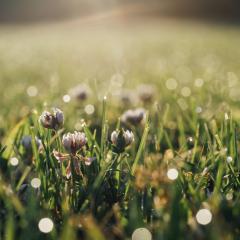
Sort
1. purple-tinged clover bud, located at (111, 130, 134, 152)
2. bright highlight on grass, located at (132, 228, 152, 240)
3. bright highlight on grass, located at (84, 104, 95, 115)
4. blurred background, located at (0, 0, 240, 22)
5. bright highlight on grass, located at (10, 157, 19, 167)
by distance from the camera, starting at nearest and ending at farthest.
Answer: bright highlight on grass, located at (132, 228, 152, 240) → purple-tinged clover bud, located at (111, 130, 134, 152) → bright highlight on grass, located at (10, 157, 19, 167) → bright highlight on grass, located at (84, 104, 95, 115) → blurred background, located at (0, 0, 240, 22)

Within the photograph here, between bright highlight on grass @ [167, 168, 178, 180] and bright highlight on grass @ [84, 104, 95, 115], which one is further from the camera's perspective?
bright highlight on grass @ [84, 104, 95, 115]

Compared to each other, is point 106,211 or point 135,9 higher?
point 106,211

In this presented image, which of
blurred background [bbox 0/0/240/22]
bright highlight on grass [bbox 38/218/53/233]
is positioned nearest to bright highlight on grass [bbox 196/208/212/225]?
bright highlight on grass [bbox 38/218/53/233]

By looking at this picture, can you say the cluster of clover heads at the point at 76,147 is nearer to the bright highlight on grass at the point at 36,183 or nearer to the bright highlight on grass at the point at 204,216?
the bright highlight on grass at the point at 36,183

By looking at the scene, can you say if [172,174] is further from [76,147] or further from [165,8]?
[165,8]

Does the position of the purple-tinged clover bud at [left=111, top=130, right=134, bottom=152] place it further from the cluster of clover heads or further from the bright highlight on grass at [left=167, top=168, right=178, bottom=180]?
the bright highlight on grass at [left=167, top=168, right=178, bottom=180]

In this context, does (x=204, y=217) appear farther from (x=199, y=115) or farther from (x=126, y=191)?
(x=199, y=115)

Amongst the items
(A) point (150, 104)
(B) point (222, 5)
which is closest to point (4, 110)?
(A) point (150, 104)
